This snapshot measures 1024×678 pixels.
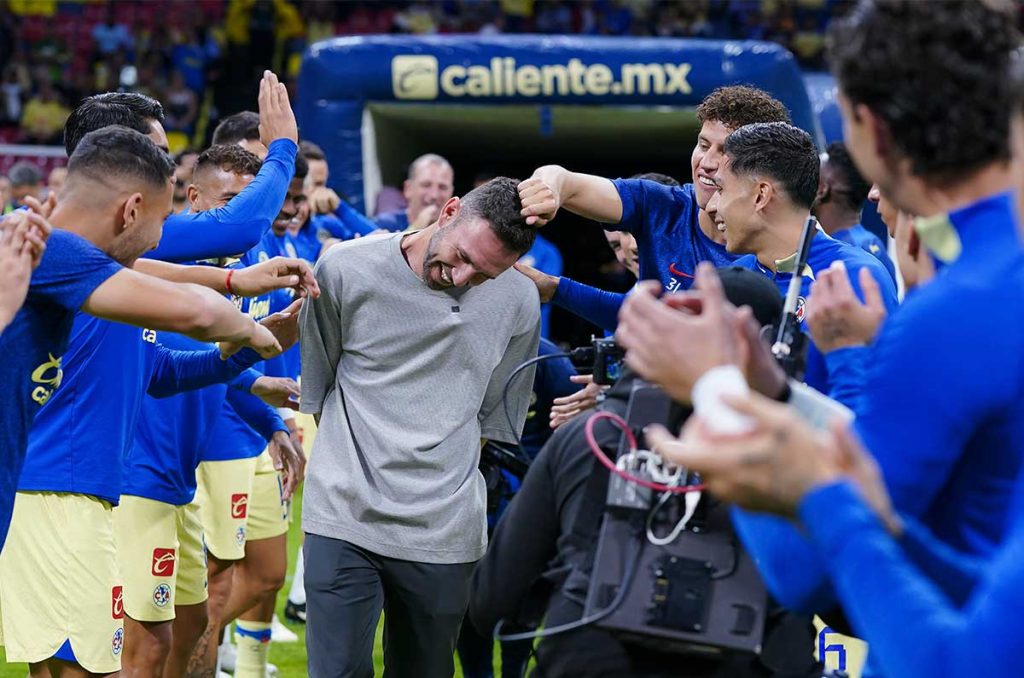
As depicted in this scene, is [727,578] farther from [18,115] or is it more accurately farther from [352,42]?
[18,115]

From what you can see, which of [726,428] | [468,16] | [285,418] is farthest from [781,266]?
[468,16]

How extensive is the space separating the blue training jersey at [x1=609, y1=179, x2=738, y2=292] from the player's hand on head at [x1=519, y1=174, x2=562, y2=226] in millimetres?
578

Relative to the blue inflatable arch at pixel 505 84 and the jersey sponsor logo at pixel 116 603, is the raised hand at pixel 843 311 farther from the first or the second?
the blue inflatable arch at pixel 505 84

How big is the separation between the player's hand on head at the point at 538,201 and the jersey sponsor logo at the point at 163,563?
79.5 inches

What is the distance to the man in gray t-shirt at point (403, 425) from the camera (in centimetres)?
429

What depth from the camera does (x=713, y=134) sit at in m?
4.77

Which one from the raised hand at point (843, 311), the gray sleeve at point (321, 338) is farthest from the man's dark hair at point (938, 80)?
the gray sleeve at point (321, 338)

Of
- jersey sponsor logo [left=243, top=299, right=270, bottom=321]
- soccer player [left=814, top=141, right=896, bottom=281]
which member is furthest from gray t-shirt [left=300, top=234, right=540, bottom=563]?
soccer player [left=814, top=141, right=896, bottom=281]

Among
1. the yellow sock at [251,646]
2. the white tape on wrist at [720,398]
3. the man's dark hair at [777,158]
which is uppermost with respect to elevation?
the man's dark hair at [777,158]

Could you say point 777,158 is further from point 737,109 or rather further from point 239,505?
point 239,505

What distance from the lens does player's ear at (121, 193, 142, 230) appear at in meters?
3.57

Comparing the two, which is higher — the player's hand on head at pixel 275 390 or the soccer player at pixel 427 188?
the soccer player at pixel 427 188

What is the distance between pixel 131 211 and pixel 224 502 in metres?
2.52

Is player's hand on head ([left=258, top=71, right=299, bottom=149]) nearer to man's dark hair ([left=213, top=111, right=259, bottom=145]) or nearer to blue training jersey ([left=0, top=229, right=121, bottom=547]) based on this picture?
blue training jersey ([left=0, top=229, right=121, bottom=547])
